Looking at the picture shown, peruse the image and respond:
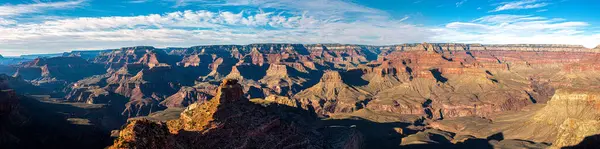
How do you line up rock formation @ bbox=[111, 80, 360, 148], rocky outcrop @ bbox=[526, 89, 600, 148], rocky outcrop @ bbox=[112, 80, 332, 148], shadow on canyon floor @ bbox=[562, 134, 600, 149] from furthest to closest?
rocky outcrop @ bbox=[526, 89, 600, 148]
shadow on canyon floor @ bbox=[562, 134, 600, 149]
rocky outcrop @ bbox=[112, 80, 332, 148]
rock formation @ bbox=[111, 80, 360, 148]

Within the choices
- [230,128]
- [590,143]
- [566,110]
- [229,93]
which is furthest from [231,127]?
[566,110]

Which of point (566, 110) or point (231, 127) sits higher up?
point (231, 127)

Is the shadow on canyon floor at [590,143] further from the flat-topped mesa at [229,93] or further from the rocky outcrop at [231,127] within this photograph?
the flat-topped mesa at [229,93]

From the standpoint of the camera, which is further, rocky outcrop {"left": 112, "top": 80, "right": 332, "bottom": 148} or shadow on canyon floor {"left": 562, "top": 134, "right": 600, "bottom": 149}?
shadow on canyon floor {"left": 562, "top": 134, "right": 600, "bottom": 149}

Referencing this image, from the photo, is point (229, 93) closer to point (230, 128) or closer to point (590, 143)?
point (230, 128)

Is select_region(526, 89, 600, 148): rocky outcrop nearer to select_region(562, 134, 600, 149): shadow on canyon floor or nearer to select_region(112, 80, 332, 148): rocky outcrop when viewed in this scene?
select_region(562, 134, 600, 149): shadow on canyon floor

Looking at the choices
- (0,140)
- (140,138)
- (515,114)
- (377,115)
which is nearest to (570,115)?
(515,114)

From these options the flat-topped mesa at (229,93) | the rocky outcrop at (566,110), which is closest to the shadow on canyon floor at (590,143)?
the rocky outcrop at (566,110)

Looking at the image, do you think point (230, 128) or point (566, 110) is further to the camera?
point (566, 110)

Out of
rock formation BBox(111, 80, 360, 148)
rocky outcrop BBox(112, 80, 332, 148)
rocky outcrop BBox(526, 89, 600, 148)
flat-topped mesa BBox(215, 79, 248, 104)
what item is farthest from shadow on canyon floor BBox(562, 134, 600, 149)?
flat-topped mesa BBox(215, 79, 248, 104)

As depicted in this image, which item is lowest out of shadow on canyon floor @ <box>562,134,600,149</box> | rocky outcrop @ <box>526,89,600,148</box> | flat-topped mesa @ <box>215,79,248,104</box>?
rocky outcrop @ <box>526,89,600,148</box>

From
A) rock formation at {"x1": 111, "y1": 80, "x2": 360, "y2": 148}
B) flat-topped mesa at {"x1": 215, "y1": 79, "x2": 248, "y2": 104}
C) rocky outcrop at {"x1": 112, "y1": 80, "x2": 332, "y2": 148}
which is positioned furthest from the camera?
flat-topped mesa at {"x1": 215, "y1": 79, "x2": 248, "y2": 104}

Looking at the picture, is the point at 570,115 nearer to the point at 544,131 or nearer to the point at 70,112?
the point at 544,131
